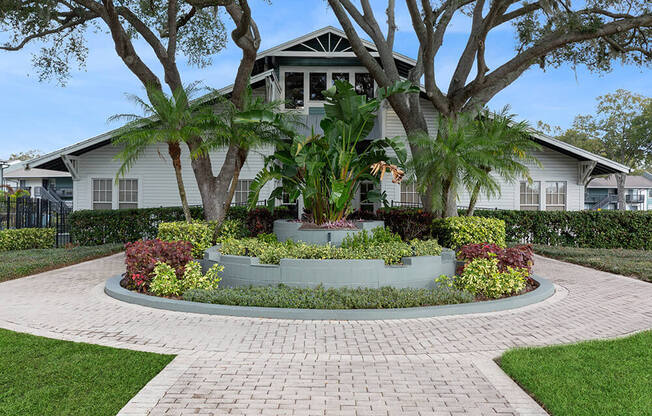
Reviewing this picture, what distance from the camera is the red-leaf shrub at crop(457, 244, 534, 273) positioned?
8.16 meters

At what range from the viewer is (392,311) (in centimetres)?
650

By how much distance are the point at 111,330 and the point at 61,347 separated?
2.65ft

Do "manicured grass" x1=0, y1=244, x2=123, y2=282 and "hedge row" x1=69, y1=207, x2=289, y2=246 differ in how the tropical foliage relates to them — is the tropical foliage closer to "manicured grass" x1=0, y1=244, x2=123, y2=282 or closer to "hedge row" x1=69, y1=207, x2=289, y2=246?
"manicured grass" x1=0, y1=244, x2=123, y2=282

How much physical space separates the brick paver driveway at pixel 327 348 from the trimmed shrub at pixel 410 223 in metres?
4.08

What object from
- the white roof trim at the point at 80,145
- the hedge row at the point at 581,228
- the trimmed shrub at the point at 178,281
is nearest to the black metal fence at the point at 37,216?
the white roof trim at the point at 80,145

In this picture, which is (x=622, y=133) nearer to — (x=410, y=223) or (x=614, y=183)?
(x=614, y=183)

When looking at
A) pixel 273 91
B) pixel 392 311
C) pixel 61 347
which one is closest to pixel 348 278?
pixel 392 311

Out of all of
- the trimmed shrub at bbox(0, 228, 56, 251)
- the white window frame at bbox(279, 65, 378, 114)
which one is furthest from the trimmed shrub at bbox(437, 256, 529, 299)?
the trimmed shrub at bbox(0, 228, 56, 251)

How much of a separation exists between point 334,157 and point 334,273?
323 centimetres

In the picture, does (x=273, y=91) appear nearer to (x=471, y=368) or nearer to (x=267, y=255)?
(x=267, y=255)

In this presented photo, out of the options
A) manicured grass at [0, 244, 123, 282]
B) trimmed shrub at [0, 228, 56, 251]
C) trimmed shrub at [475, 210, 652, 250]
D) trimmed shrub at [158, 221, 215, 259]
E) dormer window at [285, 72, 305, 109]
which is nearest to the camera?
manicured grass at [0, 244, 123, 282]

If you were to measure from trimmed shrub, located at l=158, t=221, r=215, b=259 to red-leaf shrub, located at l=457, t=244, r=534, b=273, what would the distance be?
621cm

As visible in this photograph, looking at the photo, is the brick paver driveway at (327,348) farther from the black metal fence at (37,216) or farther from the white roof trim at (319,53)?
the white roof trim at (319,53)

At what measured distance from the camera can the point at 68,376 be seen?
4250mm
